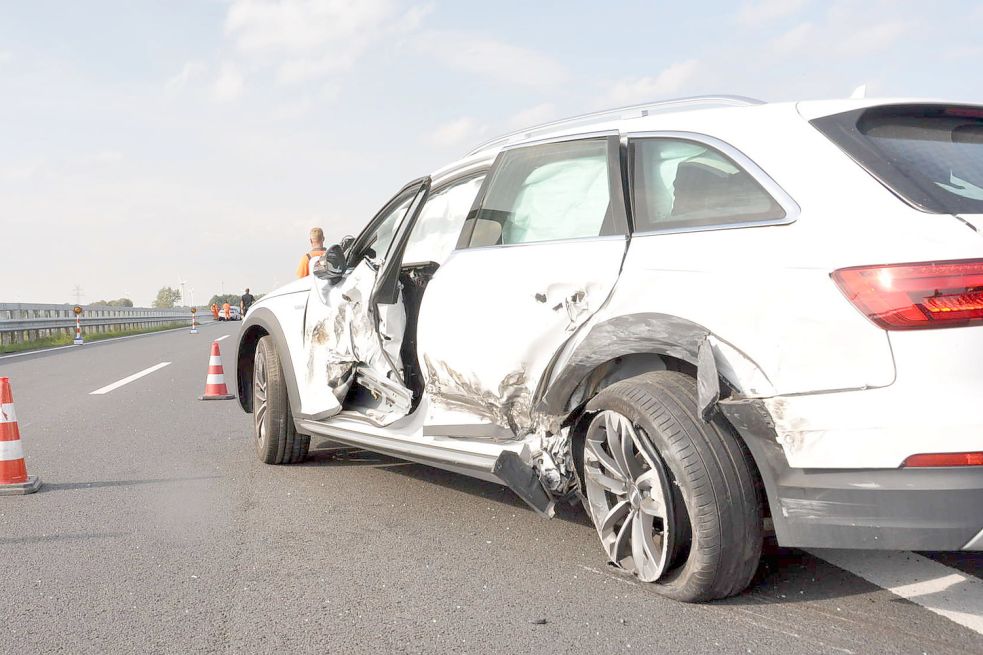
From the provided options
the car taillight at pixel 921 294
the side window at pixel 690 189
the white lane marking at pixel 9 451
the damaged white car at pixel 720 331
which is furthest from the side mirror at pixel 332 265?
the car taillight at pixel 921 294

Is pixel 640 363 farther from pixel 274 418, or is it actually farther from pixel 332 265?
pixel 274 418

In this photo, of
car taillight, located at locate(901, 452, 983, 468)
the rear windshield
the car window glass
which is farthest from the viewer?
the car window glass

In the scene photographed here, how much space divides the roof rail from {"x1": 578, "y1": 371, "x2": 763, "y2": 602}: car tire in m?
1.09

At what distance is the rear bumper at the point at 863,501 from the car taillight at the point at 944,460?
0.06 feet

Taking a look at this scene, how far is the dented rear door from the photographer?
3.47m

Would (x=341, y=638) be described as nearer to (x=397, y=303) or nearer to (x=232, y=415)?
(x=397, y=303)

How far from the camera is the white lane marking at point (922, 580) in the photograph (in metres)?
3.00

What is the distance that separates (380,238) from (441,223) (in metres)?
0.64

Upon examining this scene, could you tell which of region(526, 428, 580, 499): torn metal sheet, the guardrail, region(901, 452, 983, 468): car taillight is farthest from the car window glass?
the guardrail

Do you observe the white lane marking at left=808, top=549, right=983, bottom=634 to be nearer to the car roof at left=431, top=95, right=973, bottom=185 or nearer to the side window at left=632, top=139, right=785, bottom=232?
the side window at left=632, top=139, right=785, bottom=232

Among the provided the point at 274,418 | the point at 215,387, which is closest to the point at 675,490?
the point at 274,418

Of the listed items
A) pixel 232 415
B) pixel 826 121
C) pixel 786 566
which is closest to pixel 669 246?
pixel 826 121

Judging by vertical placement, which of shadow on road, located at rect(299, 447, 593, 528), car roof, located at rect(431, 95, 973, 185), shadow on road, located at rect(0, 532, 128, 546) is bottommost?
shadow on road, located at rect(299, 447, 593, 528)

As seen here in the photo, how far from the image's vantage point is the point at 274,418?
18.9 ft
